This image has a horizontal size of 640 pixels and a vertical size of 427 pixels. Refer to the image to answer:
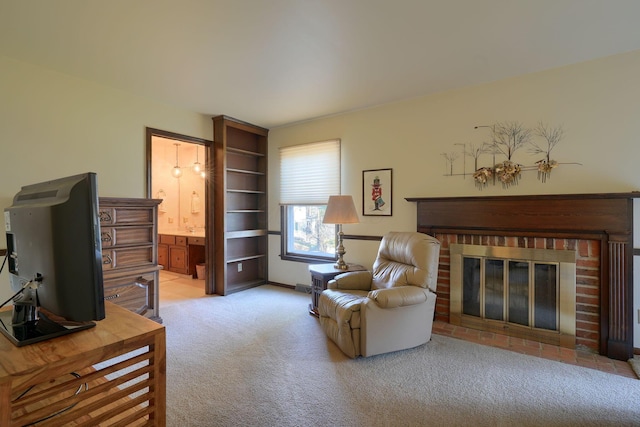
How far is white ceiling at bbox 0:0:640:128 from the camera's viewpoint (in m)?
2.11

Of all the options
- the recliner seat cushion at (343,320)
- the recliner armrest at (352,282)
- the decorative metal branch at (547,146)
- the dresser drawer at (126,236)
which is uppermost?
the decorative metal branch at (547,146)

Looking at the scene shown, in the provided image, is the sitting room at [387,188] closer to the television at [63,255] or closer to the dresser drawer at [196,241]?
the television at [63,255]

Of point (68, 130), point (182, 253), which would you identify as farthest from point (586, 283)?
point (182, 253)

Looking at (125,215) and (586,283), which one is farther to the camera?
(125,215)

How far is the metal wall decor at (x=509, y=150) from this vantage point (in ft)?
9.85

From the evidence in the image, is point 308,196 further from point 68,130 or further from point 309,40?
point 68,130

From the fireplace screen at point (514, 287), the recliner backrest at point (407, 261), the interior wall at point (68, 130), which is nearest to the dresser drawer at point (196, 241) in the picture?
the interior wall at point (68, 130)

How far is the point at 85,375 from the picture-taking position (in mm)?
959

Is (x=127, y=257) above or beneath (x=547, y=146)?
beneath

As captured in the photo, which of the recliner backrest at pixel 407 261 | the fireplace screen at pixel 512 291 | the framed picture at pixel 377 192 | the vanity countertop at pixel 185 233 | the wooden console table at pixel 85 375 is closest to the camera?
the wooden console table at pixel 85 375

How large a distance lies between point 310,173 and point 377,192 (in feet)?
3.68

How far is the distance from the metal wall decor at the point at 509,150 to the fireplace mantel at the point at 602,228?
0.27 m

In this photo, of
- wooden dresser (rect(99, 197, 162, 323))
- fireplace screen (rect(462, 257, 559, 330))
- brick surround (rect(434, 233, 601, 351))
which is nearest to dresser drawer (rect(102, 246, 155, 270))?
wooden dresser (rect(99, 197, 162, 323))

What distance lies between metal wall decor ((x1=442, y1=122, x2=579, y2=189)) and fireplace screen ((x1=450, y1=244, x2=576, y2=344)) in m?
0.74
